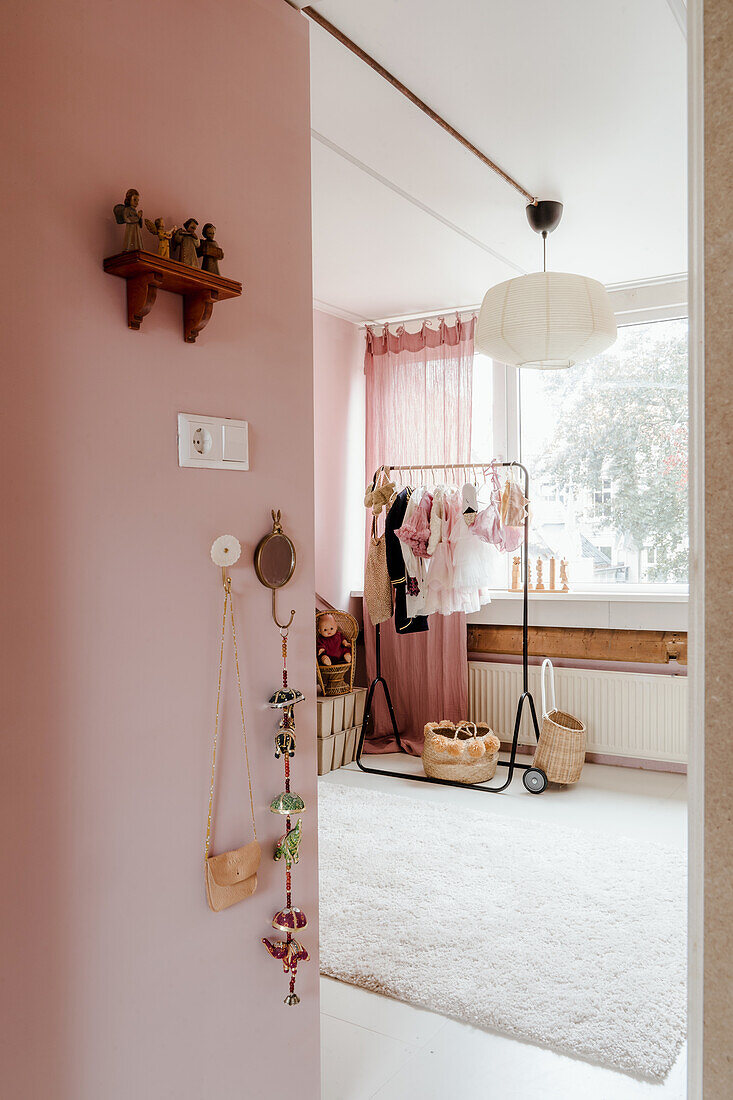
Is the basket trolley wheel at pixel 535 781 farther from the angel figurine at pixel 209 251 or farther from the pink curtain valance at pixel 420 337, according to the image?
the angel figurine at pixel 209 251

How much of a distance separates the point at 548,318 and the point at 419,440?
209cm

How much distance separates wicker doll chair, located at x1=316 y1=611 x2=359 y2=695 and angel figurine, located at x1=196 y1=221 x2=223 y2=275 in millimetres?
3130

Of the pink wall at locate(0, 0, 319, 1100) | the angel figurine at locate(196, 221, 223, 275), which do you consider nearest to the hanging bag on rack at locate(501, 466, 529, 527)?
the pink wall at locate(0, 0, 319, 1100)

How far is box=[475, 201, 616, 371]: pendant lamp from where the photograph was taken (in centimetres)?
281

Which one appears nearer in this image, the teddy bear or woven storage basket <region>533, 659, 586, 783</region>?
woven storage basket <region>533, 659, 586, 783</region>

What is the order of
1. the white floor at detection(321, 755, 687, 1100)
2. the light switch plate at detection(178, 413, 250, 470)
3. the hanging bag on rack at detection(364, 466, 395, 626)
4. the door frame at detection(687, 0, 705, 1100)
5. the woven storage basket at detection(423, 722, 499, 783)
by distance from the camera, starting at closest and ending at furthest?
1. the door frame at detection(687, 0, 705, 1100)
2. the light switch plate at detection(178, 413, 250, 470)
3. the white floor at detection(321, 755, 687, 1100)
4. the woven storage basket at detection(423, 722, 499, 783)
5. the hanging bag on rack at detection(364, 466, 395, 626)

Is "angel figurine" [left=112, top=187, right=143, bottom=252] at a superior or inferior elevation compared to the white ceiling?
inferior

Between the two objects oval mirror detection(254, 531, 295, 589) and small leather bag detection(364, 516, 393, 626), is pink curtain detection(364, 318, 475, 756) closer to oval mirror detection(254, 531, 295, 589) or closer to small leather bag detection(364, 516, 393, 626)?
small leather bag detection(364, 516, 393, 626)

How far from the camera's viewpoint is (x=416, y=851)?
314 centimetres

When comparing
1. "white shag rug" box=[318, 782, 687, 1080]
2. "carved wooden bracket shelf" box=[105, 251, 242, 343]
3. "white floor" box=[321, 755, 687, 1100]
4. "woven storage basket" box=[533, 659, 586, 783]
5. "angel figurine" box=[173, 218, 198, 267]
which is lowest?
"white floor" box=[321, 755, 687, 1100]

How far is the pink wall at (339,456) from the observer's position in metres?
4.79

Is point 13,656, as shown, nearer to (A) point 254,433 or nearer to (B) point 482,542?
(A) point 254,433

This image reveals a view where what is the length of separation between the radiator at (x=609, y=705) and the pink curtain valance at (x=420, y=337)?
193 cm

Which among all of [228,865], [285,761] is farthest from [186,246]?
[228,865]
